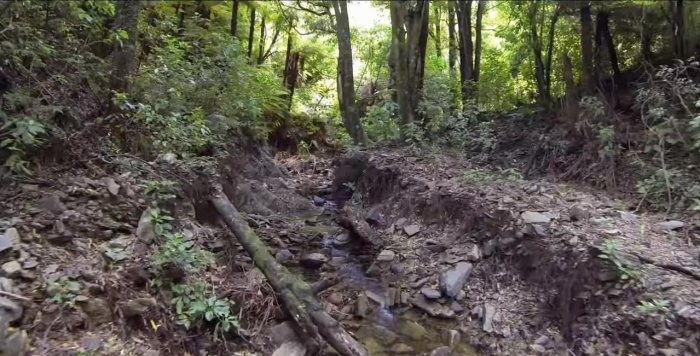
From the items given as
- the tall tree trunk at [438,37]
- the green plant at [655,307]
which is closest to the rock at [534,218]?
the green plant at [655,307]

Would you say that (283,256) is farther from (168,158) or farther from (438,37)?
(438,37)

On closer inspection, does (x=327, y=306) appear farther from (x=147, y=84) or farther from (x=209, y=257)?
(x=147, y=84)

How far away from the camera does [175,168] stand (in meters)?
5.94

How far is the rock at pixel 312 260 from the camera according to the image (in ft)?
22.4

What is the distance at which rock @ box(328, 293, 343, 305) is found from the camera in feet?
18.8

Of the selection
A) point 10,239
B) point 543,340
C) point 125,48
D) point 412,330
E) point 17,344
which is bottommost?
point 412,330

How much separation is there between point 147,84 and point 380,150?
600 centimetres

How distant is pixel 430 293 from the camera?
19.4 feet

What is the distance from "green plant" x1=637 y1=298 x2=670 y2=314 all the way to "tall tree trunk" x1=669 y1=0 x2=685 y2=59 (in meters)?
5.97

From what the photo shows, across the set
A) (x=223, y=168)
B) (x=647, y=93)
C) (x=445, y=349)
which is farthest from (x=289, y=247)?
(x=647, y=93)

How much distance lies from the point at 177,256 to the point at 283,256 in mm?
2781

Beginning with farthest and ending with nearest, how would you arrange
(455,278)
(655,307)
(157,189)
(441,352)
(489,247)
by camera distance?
(489,247), (455,278), (157,189), (441,352), (655,307)

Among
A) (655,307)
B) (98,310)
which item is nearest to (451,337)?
(655,307)

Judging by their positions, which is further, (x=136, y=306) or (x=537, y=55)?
(x=537, y=55)
